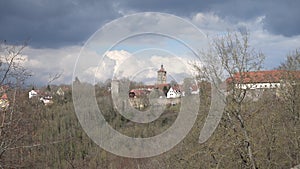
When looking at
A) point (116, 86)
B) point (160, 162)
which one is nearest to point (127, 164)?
point (160, 162)

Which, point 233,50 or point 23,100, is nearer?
point 23,100

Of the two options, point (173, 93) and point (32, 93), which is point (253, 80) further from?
point (32, 93)

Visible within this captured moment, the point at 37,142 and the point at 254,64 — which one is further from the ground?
the point at 254,64

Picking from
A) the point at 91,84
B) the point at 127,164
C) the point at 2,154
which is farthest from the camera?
the point at 127,164

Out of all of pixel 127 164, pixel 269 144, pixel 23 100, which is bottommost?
pixel 127 164

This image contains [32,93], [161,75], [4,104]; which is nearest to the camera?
[4,104]

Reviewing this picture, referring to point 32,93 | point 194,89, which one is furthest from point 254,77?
point 32,93

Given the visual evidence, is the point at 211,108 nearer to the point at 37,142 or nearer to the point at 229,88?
the point at 229,88

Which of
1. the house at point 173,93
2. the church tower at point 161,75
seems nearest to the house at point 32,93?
the church tower at point 161,75

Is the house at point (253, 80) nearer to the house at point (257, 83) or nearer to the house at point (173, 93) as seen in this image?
the house at point (257, 83)

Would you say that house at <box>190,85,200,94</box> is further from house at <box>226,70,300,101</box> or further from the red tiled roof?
the red tiled roof

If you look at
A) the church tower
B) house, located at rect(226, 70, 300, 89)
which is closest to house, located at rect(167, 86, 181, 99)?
the church tower

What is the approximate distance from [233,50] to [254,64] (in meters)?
1.03

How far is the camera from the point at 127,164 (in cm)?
3684
